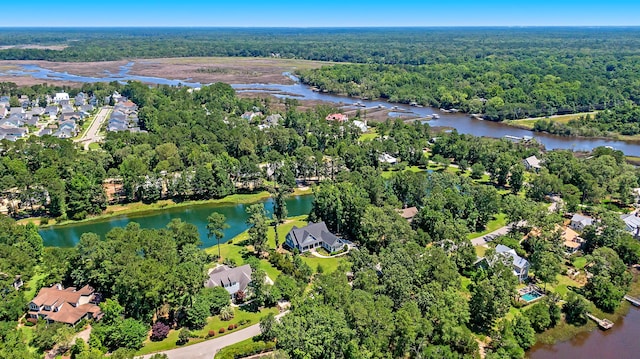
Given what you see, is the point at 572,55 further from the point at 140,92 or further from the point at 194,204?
the point at 194,204

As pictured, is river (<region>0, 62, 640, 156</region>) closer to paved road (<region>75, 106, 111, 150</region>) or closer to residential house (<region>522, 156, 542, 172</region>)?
residential house (<region>522, 156, 542, 172</region>)

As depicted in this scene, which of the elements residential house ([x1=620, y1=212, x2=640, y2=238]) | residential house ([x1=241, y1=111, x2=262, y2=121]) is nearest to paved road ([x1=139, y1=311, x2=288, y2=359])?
residential house ([x1=620, y1=212, x2=640, y2=238])

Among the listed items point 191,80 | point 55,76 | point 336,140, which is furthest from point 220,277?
point 55,76

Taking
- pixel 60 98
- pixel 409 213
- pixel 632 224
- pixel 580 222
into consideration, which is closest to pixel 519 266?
pixel 409 213

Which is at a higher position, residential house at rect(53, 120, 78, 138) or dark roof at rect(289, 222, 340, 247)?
residential house at rect(53, 120, 78, 138)

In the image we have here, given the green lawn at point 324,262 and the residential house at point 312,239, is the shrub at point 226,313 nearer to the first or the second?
the green lawn at point 324,262
